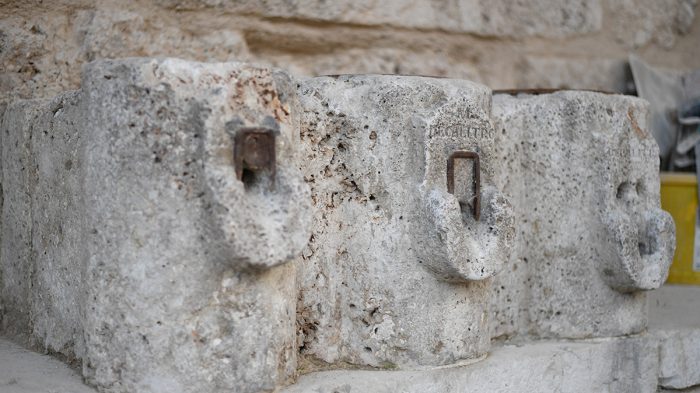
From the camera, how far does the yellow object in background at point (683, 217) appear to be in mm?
2576

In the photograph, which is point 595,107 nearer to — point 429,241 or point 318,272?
point 429,241

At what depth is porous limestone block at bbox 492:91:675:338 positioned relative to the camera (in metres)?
1.95

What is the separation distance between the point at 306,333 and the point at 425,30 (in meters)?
1.16

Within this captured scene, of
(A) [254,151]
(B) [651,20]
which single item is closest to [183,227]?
(A) [254,151]

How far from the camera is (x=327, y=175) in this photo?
172 cm

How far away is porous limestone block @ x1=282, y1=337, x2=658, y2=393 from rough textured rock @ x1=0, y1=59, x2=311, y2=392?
165 millimetres

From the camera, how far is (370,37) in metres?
2.54

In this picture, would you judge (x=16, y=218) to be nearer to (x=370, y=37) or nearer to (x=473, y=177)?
(x=473, y=177)

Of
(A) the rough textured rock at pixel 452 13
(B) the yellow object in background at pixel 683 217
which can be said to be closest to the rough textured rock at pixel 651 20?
(A) the rough textured rock at pixel 452 13

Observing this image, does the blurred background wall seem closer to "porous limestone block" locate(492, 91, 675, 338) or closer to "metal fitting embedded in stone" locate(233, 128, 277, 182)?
"porous limestone block" locate(492, 91, 675, 338)

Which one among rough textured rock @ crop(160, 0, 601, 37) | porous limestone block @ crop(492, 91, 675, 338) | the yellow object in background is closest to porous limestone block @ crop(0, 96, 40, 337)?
rough textured rock @ crop(160, 0, 601, 37)

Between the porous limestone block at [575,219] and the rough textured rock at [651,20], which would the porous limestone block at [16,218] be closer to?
the porous limestone block at [575,219]

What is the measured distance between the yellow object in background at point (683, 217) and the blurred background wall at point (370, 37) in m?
0.48

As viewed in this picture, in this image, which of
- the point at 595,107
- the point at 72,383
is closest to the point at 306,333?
the point at 72,383
